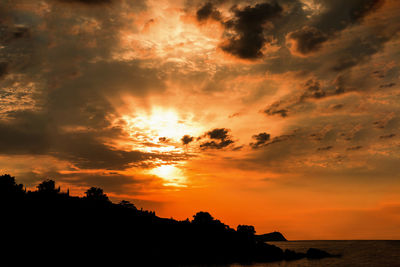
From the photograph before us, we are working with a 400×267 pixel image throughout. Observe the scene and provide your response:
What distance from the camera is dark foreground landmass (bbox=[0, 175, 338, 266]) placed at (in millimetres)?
73312

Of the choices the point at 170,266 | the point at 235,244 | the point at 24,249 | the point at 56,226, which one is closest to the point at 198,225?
the point at 235,244

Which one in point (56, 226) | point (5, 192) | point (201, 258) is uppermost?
point (5, 192)

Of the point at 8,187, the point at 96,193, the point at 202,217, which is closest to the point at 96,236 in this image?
the point at 8,187

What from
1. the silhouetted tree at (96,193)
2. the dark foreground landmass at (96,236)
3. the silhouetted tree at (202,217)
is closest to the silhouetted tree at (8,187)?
the dark foreground landmass at (96,236)

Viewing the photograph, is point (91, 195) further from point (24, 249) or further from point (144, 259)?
point (24, 249)

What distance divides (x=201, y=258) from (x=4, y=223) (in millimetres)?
70171

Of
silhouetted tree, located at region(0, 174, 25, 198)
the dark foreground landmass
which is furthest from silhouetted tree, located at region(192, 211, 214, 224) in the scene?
silhouetted tree, located at region(0, 174, 25, 198)

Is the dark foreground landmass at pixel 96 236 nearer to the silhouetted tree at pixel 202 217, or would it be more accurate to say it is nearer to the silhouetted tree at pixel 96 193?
the silhouetted tree at pixel 96 193

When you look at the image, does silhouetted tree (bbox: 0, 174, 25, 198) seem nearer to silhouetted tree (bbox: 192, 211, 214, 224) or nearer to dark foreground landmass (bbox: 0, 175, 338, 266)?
dark foreground landmass (bbox: 0, 175, 338, 266)

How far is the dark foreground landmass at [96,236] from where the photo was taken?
73.3 meters

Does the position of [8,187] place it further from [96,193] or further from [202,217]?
[202,217]

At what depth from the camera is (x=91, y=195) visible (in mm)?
142875

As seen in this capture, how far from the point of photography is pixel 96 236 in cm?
9206

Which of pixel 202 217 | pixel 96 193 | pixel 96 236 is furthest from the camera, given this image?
pixel 202 217
